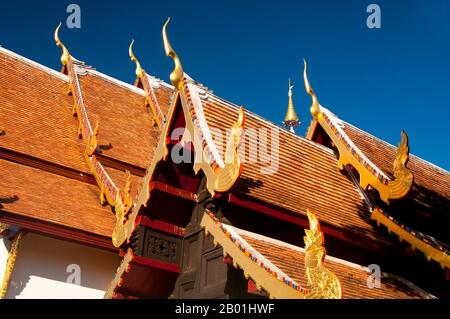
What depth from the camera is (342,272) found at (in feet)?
18.4

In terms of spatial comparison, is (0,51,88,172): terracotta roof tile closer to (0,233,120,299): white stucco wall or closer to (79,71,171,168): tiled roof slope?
(79,71,171,168): tiled roof slope

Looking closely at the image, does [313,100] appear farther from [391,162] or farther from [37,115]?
[37,115]

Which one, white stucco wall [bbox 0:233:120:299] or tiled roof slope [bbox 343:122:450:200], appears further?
tiled roof slope [bbox 343:122:450:200]

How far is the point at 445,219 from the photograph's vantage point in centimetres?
765

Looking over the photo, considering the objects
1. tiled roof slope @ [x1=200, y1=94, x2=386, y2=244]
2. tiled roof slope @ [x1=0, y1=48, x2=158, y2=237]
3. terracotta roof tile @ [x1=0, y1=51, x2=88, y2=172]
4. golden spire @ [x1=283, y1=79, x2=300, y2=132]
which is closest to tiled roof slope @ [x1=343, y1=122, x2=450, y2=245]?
tiled roof slope @ [x1=200, y1=94, x2=386, y2=244]

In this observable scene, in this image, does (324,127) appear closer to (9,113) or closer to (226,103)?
(226,103)

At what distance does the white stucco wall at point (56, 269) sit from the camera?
8266 millimetres

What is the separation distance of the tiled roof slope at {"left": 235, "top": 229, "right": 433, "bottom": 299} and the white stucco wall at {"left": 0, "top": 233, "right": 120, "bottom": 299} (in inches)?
159

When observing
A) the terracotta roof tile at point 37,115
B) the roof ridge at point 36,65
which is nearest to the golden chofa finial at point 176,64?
the terracotta roof tile at point 37,115

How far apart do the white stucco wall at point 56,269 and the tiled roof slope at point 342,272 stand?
405cm

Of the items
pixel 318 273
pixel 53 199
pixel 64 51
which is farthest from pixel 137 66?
pixel 318 273

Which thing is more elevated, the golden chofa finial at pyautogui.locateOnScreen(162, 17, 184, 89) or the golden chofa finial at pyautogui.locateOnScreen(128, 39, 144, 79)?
the golden chofa finial at pyautogui.locateOnScreen(128, 39, 144, 79)

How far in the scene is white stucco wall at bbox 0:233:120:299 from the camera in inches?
325
